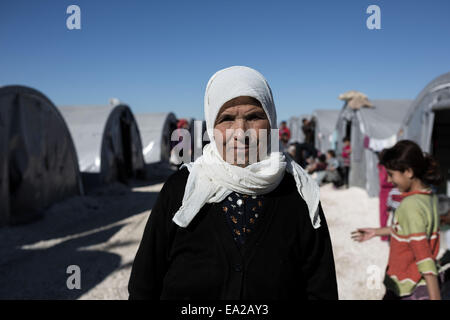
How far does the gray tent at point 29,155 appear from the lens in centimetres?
579

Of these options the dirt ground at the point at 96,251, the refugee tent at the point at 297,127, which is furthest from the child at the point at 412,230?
the refugee tent at the point at 297,127

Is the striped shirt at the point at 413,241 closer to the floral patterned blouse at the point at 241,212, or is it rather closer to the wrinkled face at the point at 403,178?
the wrinkled face at the point at 403,178

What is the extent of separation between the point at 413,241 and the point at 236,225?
132 centimetres

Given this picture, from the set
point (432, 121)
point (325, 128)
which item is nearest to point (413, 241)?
point (432, 121)

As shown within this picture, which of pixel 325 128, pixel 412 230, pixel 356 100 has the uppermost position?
pixel 356 100

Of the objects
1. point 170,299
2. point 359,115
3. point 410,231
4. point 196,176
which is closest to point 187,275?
point 170,299

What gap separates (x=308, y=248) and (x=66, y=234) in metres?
5.41

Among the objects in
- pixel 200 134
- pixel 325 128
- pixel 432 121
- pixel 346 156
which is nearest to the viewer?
pixel 200 134

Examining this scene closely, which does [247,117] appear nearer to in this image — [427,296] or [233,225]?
[233,225]

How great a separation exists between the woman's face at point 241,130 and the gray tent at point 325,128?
1471 cm

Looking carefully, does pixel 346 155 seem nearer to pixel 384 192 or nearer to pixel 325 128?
pixel 325 128

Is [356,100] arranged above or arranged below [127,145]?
above

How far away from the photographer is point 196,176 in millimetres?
1271

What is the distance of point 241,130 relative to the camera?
3.85ft
